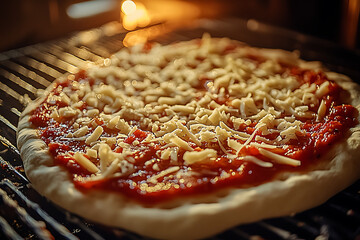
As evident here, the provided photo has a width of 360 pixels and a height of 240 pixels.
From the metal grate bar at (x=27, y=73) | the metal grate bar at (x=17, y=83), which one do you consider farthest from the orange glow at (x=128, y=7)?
the metal grate bar at (x=17, y=83)

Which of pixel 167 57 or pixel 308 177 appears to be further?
pixel 167 57

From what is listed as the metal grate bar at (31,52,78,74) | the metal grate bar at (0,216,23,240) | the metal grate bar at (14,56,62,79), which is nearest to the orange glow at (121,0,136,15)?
the metal grate bar at (31,52,78,74)

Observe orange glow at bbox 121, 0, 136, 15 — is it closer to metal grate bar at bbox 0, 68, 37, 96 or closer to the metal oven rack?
the metal oven rack

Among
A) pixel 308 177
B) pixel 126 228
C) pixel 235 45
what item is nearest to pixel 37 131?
pixel 126 228

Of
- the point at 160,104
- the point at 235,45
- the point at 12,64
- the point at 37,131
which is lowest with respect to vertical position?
the point at 37,131

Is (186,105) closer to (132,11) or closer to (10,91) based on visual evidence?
(10,91)

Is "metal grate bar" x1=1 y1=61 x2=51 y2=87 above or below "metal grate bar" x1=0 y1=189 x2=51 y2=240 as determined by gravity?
above

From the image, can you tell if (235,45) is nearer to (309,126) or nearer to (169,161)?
(309,126)
